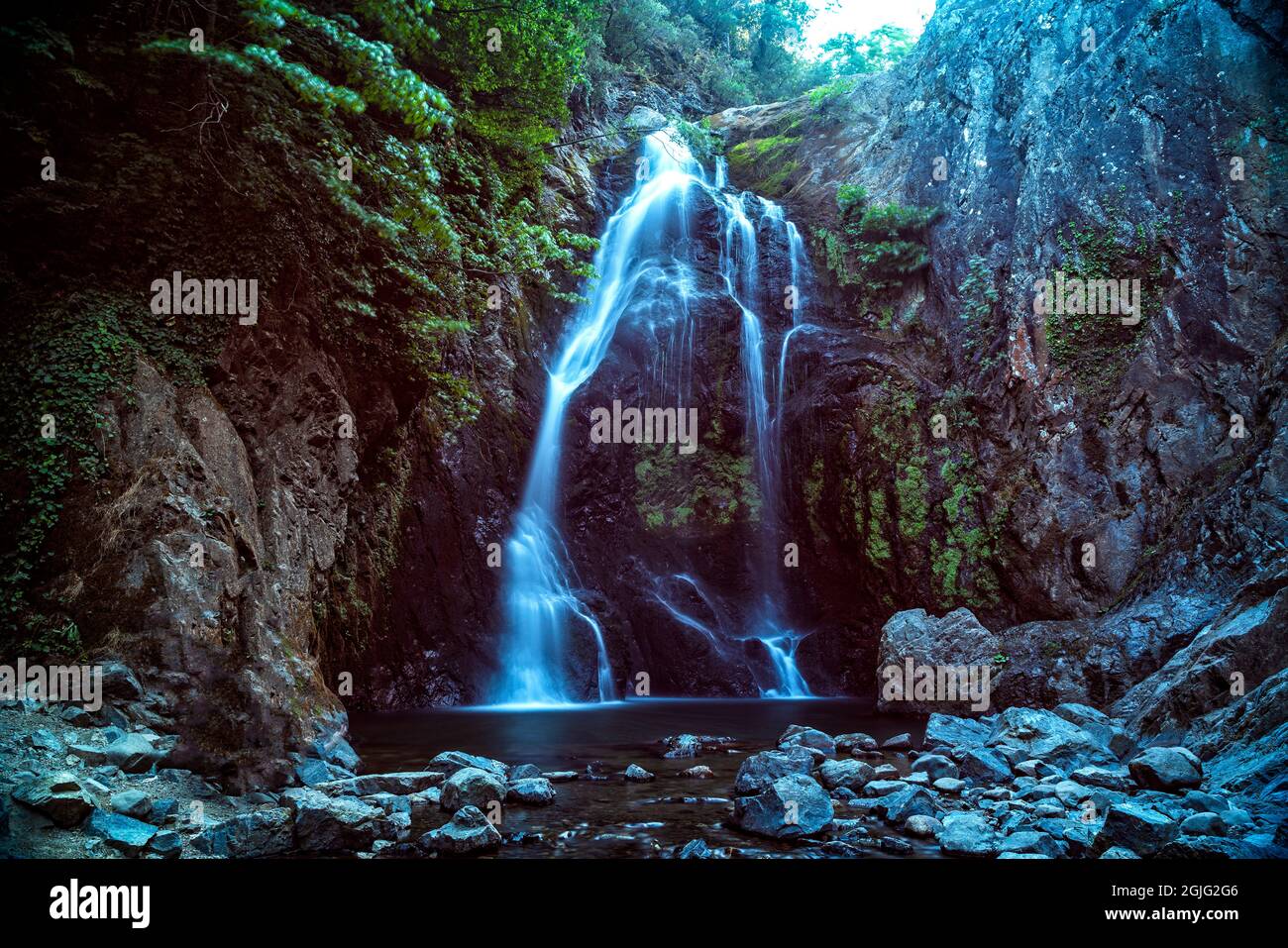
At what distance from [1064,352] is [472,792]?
12.8 meters

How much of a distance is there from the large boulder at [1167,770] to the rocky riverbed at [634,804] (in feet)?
0.04

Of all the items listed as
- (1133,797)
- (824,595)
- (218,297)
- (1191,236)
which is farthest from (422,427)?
(1191,236)

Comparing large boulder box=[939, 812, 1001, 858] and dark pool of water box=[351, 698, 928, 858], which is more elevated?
large boulder box=[939, 812, 1001, 858]

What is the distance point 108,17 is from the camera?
22.6 feet

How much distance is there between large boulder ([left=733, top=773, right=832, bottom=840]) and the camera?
15.4ft

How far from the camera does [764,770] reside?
5957 mm

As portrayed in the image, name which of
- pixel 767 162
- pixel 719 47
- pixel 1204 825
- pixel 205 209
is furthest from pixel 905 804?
pixel 719 47

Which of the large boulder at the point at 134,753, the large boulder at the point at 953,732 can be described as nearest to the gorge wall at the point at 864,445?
the large boulder at the point at 134,753

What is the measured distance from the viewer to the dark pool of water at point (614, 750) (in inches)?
186

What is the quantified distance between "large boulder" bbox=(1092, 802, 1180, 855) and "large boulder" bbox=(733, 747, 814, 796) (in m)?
2.22

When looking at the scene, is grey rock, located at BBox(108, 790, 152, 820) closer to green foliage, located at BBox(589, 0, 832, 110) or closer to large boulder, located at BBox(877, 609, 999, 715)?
large boulder, located at BBox(877, 609, 999, 715)

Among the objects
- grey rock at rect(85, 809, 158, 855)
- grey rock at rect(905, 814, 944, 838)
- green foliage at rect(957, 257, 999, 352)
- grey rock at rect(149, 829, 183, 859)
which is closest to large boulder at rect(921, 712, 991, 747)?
grey rock at rect(905, 814, 944, 838)

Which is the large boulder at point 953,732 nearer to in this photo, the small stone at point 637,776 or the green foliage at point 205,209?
the small stone at point 637,776
